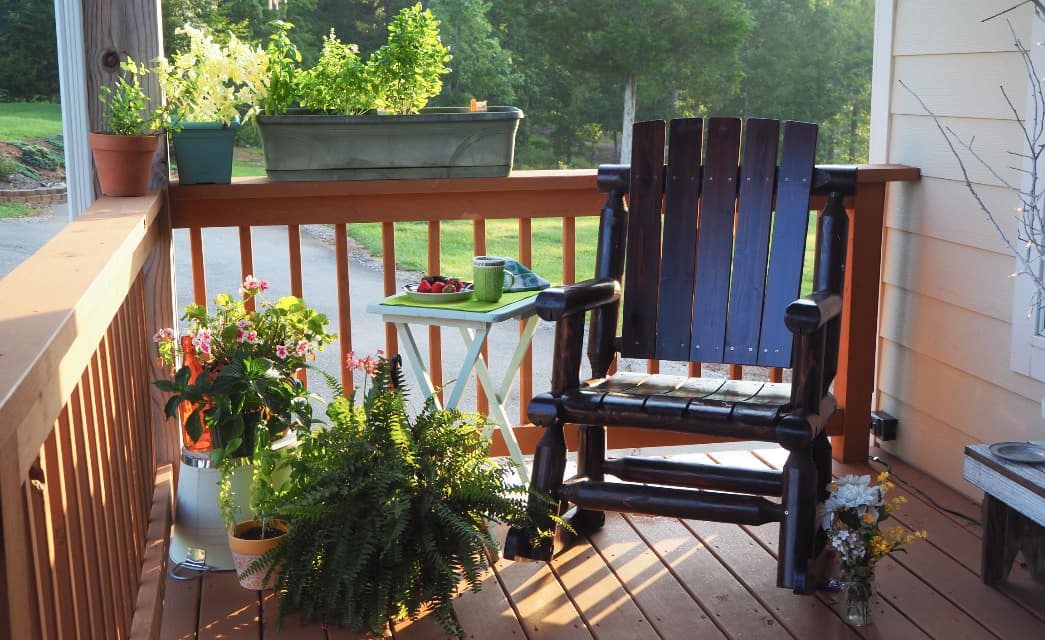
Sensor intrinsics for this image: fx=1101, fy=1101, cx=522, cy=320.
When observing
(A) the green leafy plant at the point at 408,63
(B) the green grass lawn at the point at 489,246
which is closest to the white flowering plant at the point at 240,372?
(A) the green leafy plant at the point at 408,63

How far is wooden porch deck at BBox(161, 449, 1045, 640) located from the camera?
2.36m

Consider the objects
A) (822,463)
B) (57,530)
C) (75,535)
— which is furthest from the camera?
(822,463)

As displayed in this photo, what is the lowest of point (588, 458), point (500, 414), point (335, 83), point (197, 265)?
point (588, 458)

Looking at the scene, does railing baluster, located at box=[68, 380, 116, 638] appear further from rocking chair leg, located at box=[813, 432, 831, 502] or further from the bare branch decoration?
the bare branch decoration

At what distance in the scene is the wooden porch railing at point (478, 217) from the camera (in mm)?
2965

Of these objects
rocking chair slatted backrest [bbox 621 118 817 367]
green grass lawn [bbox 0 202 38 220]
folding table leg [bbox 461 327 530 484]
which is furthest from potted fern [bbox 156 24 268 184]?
Answer: rocking chair slatted backrest [bbox 621 118 817 367]

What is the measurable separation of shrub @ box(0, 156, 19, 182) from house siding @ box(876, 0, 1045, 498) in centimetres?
265

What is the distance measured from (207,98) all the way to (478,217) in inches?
30.8

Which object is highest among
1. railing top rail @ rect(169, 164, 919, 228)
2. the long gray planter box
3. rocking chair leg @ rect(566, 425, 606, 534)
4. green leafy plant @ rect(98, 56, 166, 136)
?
green leafy plant @ rect(98, 56, 166, 136)

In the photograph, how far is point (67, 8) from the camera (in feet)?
9.05

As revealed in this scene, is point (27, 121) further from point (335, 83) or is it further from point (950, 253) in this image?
point (950, 253)

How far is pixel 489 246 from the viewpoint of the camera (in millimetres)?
11539

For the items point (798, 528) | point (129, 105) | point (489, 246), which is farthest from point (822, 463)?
point (489, 246)

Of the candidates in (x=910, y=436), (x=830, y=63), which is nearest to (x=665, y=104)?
(x=830, y=63)
